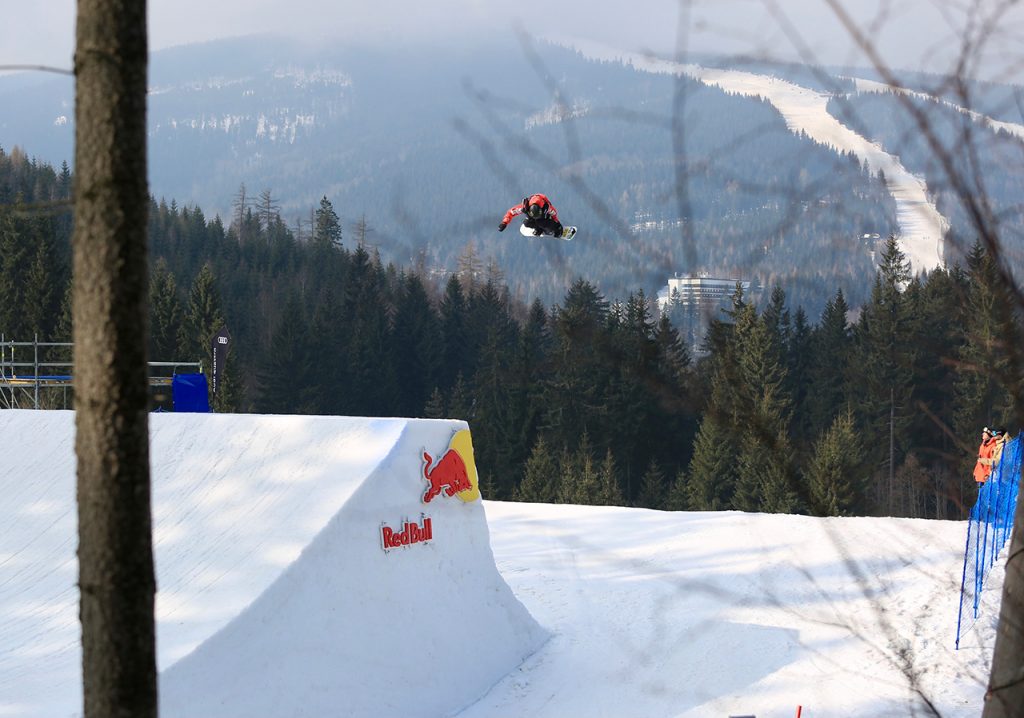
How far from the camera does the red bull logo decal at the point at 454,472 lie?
1447 cm

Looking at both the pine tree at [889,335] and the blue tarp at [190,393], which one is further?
the blue tarp at [190,393]

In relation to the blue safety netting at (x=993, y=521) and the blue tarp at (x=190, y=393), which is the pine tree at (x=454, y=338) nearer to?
the blue tarp at (x=190, y=393)

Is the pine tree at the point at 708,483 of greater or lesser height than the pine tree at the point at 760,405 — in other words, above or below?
below

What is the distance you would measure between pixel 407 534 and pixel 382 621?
1.38m

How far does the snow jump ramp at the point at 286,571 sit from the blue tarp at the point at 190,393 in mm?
6509

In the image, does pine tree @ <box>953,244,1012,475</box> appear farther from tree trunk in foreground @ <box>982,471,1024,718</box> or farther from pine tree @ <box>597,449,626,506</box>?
pine tree @ <box>597,449,626,506</box>

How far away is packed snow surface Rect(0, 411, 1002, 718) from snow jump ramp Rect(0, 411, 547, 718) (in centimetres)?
3

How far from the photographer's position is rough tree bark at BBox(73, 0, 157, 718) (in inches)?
120

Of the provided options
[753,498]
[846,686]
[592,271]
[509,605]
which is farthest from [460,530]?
[753,498]

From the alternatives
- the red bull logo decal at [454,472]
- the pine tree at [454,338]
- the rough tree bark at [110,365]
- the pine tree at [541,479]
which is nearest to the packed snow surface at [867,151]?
the rough tree bark at [110,365]

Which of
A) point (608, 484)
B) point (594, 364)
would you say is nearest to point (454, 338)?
point (608, 484)

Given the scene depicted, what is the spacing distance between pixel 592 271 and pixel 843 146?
62cm

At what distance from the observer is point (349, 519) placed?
1284 centimetres

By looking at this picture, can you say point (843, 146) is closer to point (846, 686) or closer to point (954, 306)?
point (954, 306)
